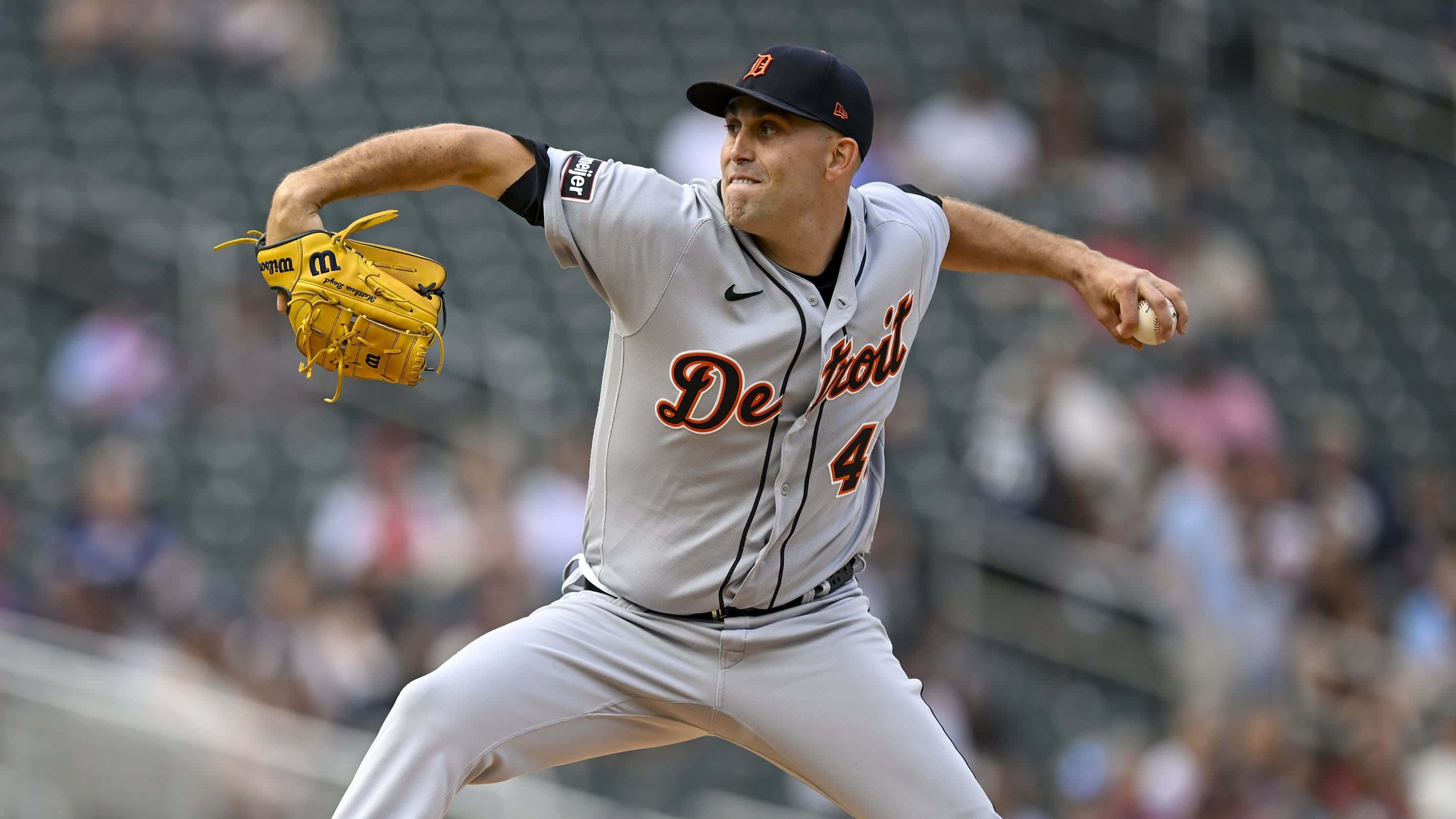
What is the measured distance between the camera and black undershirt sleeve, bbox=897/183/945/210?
352cm

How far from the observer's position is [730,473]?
124 inches

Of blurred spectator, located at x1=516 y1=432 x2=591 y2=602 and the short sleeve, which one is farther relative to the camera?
blurred spectator, located at x1=516 y1=432 x2=591 y2=602

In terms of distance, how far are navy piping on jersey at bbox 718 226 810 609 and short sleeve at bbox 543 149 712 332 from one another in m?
0.14

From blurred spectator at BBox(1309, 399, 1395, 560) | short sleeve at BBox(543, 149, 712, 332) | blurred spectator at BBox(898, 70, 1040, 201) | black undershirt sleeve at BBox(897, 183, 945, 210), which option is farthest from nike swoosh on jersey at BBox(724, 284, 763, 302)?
blurred spectator at BBox(898, 70, 1040, 201)

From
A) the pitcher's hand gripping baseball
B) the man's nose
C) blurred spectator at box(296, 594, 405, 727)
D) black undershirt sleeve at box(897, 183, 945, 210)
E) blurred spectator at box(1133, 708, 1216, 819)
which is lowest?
blurred spectator at box(296, 594, 405, 727)

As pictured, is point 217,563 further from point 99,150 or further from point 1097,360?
point 1097,360

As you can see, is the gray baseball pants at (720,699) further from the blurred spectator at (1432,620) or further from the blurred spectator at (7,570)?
the blurred spectator at (1432,620)

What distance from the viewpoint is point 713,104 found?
3.18m

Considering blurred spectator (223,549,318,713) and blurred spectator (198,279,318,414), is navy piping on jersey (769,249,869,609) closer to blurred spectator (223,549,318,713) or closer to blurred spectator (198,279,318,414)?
blurred spectator (223,549,318,713)

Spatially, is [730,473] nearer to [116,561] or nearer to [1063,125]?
[116,561]

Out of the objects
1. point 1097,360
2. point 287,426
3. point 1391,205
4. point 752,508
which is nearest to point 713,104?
point 752,508

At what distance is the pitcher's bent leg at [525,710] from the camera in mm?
2877

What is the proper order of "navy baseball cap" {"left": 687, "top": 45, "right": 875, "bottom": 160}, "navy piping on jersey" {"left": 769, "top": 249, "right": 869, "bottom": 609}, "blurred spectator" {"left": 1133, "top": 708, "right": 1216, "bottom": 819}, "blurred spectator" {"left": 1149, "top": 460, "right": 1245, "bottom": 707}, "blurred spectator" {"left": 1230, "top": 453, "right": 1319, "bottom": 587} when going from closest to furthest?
"navy baseball cap" {"left": 687, "top": 45, "right": 875, "bottom": 160}, "navy piping on jersey" {"left": 769, "top": 249, "right": 869, "bottom": 609}, "blurred spectator" {"left": 1133, "top": 708, "right": 1216, "bottom": 819}, "blurred spectator" {"left": 1149, "top": 460, "right": 1245, "bottom": 707}, "blurred spectator" {"left": 1230, "top": 453, "right": 1319, "bottom": 587}

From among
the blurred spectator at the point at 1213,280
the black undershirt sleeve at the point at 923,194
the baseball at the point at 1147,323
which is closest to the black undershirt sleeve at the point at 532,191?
the black undershirt sleeve at the point at 923,194
